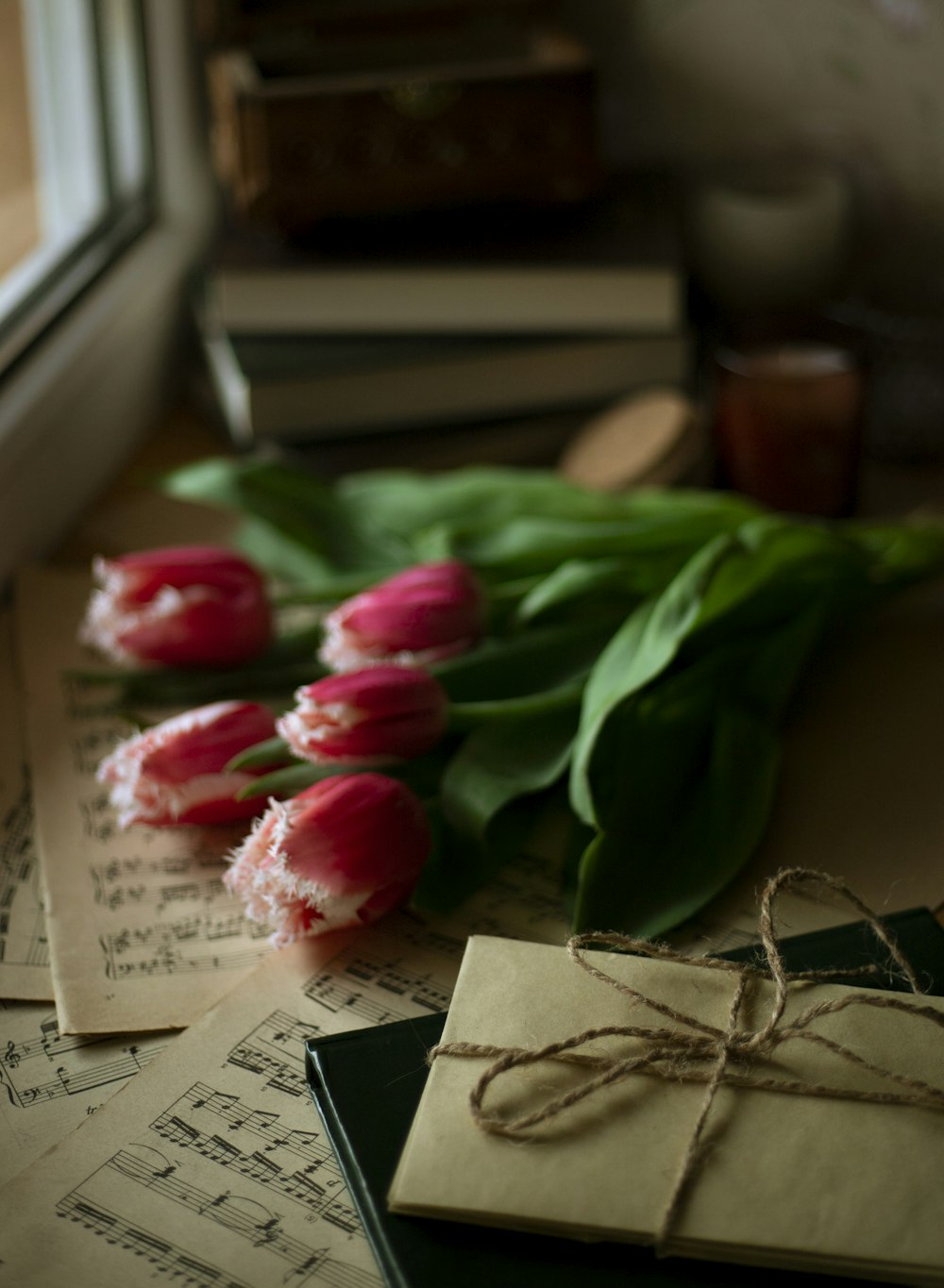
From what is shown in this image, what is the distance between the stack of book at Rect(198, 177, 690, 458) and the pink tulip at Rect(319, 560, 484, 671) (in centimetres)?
32

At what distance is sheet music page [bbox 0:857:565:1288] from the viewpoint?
1.40 feet

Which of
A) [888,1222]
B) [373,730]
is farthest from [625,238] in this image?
[888,1222]

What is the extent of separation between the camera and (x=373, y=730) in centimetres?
59

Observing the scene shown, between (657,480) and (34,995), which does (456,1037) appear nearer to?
(34,995)

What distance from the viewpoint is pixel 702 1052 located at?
456 mm

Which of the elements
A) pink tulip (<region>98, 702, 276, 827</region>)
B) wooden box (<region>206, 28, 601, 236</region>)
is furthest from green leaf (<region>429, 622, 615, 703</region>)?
wooden box (<region>206, 28, 601, 236</region>)

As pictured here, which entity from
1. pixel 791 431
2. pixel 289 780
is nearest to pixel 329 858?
pixel 289 780

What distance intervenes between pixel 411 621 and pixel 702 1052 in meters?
0.28

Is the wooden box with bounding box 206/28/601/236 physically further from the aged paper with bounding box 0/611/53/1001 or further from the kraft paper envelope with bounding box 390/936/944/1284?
the kraft paper envelope with bounding box 390/936/944/1284

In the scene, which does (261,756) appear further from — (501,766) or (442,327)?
(442,327)

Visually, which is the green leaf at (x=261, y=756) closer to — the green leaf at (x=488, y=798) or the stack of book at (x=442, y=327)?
the green leaf at (x=488, y=798)

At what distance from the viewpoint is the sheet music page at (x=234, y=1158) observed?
0.43 meters

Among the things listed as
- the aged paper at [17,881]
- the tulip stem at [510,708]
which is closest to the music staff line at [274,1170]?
the aged paper at [17,881]

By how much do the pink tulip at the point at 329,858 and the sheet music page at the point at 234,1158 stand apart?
1.1 inches
